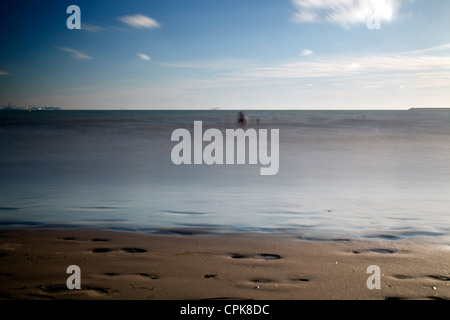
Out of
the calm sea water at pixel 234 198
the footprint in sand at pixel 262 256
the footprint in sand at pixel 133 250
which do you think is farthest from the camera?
the calm sea water at pixel 234 198

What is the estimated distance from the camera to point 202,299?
113 inches

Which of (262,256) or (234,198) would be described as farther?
(234,198)

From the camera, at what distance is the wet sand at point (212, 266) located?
298 cm

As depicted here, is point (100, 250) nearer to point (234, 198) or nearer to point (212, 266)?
point (212, 266)

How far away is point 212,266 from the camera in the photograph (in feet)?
11.5

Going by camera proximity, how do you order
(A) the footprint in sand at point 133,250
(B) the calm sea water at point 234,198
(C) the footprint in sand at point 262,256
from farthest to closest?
1. (B) the calm sea water at point 234,198
2. (A) the footprint in sand at point 133,250
3. (C) the footprint in sand at point 262,256

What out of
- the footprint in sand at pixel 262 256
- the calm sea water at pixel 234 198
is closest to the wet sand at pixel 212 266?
the footprint in sand at pixel 262 256

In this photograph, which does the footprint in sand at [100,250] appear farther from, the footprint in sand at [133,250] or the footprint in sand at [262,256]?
the footprint in sand at [262,256]

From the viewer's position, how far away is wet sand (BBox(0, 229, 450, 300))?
9.78 ft

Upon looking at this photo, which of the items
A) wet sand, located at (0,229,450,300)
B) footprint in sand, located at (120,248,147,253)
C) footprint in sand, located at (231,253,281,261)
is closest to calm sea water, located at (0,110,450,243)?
wet sand, located at (0,229,450,300)

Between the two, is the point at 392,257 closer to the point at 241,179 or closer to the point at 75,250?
the point at 75,250

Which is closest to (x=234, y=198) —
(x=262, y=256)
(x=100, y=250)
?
(x=262, y=256)

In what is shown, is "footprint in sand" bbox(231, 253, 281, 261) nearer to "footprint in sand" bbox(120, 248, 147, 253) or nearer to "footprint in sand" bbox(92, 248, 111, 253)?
"footprint in sand" bbox(120, 248, 147, 253)
